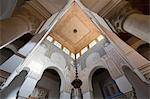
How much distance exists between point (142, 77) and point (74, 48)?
23.0 ft

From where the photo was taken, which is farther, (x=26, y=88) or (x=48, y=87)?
(x=48, y=87)

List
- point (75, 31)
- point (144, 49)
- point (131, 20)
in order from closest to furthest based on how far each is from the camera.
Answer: point (131, 20)
point (144, 49)
point (75, 31)

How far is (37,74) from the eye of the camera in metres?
8.30

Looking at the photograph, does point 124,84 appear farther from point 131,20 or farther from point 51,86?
point 51,86

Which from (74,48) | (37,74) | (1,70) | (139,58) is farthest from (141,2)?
(74,48)

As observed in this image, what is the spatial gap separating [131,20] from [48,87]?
7.51 m

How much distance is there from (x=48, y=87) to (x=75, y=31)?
178 inches

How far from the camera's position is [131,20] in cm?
447

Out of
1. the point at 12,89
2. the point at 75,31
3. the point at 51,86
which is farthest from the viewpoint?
the point at 75,31

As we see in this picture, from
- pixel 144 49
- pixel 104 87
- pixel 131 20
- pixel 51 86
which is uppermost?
pixel 51 86

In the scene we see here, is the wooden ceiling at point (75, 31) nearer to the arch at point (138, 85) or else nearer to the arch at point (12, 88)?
the arch at point (138, 85)

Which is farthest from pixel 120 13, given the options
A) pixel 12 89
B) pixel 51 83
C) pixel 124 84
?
pixel 51 83

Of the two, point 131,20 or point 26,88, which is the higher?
point 26,88

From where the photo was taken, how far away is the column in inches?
152
